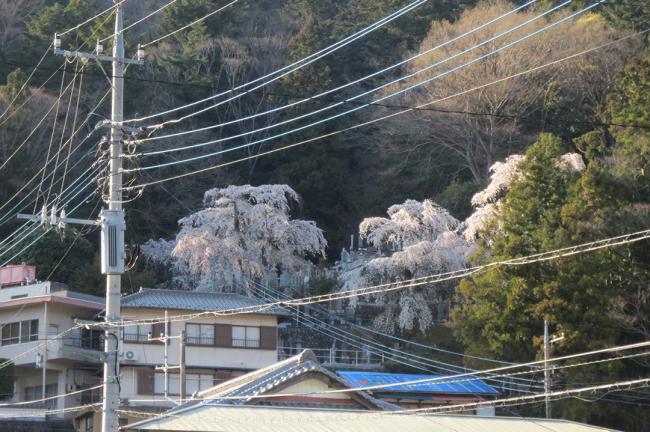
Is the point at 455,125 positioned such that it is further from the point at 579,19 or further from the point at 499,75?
the point at 579,19

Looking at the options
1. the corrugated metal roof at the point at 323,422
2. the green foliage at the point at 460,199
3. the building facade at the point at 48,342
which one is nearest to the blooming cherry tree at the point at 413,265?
the green foliage at the point at 460,199

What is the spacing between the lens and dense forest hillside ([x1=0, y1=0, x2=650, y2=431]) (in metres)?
36.7

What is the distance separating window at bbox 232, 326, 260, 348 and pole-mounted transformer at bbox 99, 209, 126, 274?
18.3 meters

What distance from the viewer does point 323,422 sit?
20422 millimetres

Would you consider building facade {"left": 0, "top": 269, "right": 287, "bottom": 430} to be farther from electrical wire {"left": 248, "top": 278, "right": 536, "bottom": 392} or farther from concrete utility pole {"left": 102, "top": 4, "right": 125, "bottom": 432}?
Answer: concrete utility pole {"left": 102, "top": 4, "right": 125, "bottom": 432}

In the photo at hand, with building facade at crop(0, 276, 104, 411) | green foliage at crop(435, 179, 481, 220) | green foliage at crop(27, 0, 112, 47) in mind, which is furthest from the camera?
green foliage at crop(27, 0, 112, 47)

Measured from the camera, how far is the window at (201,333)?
36.8 meters

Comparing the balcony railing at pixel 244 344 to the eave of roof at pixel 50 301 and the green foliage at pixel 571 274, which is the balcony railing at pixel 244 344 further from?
the green foliage at pixel 571 274

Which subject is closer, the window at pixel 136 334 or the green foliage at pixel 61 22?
the window at pixel 136 334

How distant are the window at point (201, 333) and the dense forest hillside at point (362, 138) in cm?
627

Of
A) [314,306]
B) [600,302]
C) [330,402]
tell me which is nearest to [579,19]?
[314,306]

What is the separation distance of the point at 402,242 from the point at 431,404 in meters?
15.5

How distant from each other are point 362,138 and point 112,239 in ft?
113

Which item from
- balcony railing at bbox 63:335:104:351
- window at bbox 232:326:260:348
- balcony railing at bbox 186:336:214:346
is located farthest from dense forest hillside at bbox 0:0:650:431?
balcony railing at bbox 186:336:214:346
